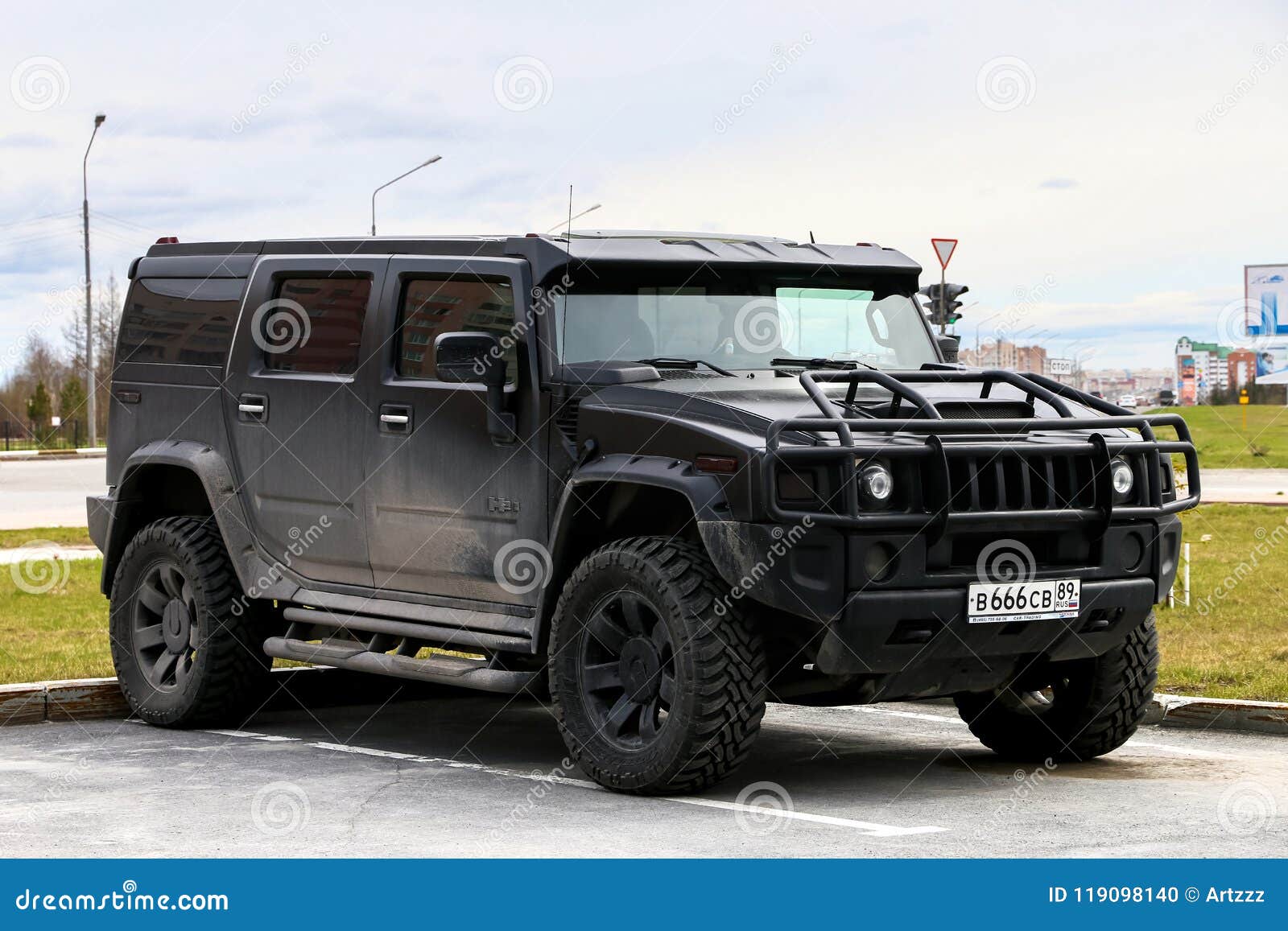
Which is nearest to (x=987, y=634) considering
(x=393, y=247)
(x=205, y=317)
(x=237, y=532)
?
(x=393, y=247)

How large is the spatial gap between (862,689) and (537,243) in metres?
2.31

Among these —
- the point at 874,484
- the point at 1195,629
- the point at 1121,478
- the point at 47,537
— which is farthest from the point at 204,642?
the point at 47,537

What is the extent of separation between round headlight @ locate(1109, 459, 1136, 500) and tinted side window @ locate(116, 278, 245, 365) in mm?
4497

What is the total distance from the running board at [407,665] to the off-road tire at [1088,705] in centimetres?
214

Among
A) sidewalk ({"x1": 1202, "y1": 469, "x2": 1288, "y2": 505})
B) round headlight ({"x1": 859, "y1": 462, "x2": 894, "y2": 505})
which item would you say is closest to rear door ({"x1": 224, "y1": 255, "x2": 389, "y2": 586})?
round headlight ({"x1": 859, "y1": 462, "x2": 894, "y2": 505})

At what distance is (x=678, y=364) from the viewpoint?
302 inches

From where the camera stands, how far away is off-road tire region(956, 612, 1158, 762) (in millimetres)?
7844

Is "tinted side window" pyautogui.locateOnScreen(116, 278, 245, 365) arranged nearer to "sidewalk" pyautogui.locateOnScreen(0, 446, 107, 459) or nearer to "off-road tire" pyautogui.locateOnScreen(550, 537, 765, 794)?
"off-road tire" pyautogui.locateOnScreen(550, 537, 765, 794)

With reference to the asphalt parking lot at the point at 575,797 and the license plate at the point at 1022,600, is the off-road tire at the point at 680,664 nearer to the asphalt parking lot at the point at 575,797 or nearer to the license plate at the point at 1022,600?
the asphalt parking lot at the point at 575,797

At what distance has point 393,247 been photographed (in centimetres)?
851

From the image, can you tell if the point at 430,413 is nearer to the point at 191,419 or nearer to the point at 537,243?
the point at 537,243

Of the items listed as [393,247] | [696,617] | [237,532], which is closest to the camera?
[696,617]

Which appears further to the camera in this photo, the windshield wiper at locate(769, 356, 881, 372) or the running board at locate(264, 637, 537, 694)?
the windshield wiper at locate(769, 356, 881, 372)

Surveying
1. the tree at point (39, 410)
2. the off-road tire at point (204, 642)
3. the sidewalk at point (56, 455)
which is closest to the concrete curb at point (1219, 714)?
the off-road tire at point (204, 642)
